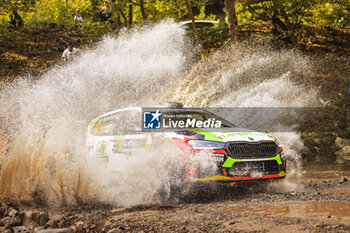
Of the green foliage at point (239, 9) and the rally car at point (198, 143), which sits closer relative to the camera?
the rally car at point (198, 143)

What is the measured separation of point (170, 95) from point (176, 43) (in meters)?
2.74

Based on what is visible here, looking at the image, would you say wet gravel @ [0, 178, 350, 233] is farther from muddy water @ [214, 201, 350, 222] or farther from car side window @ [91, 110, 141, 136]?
car side window @ [91, 110, 141, 136]

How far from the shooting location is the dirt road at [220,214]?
512 cm

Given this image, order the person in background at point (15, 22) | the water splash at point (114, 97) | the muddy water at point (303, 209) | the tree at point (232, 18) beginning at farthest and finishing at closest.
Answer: the person in background at point (15, 22) < the tree at point (232, 18) < the water splash at point (114, 97) < the muddy water at point (303, 209)

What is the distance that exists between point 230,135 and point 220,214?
1735 mm

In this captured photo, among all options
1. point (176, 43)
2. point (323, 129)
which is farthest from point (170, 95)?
point (323, 129)

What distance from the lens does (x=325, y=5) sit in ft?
60.4

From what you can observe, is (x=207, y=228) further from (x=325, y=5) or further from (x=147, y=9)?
(x=147, y=9)

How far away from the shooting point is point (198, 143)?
6.90 m

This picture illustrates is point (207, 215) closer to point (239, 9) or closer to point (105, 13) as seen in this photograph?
point (239, 9)

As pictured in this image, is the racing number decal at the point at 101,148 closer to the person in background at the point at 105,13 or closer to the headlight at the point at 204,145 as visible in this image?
the headlight at the point at 204,145

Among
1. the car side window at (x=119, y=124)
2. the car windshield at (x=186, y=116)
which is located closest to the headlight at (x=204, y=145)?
the car windshield at (x=186, y=116)

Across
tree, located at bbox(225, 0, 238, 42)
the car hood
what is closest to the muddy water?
the car hood

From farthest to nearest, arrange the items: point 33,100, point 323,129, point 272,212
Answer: point 33,100
point 323,129
point 272,212
